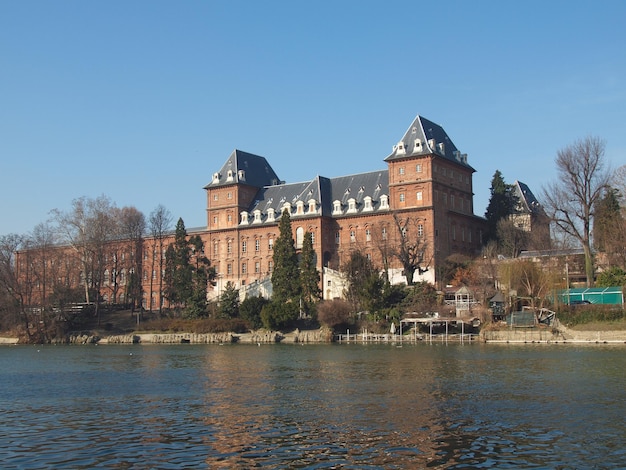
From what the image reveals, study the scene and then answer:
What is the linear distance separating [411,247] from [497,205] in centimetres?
1480

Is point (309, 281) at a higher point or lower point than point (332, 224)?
lower

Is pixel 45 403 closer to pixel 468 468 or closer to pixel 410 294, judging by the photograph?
pixel 468 468

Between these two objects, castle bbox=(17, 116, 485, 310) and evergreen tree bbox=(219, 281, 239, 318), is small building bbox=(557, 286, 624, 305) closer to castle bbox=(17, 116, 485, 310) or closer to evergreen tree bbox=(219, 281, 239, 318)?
castle bbox=(17, 116, 485, 310)

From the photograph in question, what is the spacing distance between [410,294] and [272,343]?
12668 millimetres

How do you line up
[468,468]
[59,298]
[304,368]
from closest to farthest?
[468,468] < [304,368] < [59,298]

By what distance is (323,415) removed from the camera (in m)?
21.2

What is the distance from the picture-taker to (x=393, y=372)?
32.5m

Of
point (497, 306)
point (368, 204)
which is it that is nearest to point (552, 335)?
point (497, 306)

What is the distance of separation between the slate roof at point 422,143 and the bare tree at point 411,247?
21.5 feet

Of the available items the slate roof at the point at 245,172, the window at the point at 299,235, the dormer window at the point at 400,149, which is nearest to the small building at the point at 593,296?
the dormer window at the point at 400,149

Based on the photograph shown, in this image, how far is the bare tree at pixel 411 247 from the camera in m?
68.4

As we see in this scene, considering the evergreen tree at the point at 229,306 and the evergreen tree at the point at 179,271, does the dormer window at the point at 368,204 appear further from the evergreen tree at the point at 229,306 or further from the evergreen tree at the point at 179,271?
the evergreen tree at the point at 179,271

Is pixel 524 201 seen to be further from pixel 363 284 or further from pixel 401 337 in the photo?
pixel 401 337

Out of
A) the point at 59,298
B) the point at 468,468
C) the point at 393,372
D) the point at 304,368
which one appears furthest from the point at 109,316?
the point at 468,468
